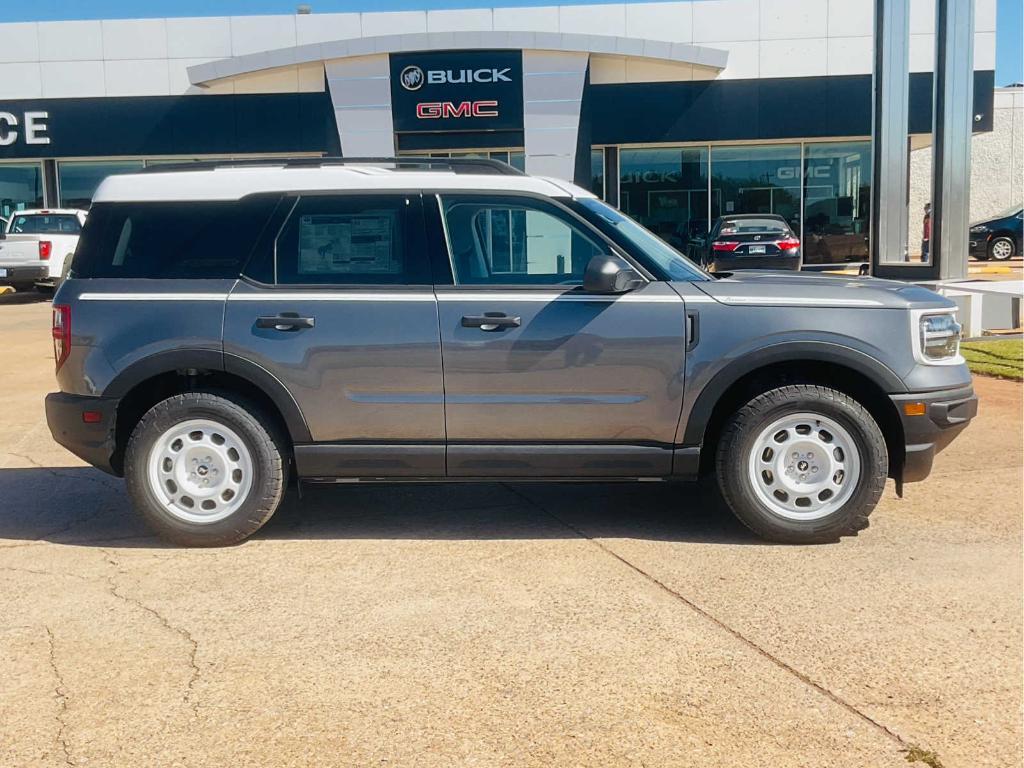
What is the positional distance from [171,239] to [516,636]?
276cm

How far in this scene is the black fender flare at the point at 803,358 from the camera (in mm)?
5062

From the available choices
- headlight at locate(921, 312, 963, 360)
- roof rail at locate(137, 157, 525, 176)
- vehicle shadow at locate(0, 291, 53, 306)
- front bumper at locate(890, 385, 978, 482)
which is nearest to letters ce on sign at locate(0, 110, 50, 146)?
vehicle shadow at locate(0, 291, 53, 306)

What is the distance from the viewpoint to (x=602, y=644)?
399 cm

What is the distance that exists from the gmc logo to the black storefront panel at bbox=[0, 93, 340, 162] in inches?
93.5

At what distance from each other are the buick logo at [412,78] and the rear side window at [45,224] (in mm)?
8124

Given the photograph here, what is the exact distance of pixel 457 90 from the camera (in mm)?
25156

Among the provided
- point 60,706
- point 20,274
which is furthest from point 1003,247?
point 60,706

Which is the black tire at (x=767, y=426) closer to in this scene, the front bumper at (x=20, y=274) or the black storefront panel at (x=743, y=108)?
the front bumper at (x=20, y=274)

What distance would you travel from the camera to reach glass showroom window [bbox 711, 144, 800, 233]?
26469mm

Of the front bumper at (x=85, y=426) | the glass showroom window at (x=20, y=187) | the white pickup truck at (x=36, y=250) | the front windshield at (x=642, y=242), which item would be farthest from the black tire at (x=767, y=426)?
the glass showroom window at (x=20, y=187)

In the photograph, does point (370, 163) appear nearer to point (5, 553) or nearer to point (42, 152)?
point (5, 553)

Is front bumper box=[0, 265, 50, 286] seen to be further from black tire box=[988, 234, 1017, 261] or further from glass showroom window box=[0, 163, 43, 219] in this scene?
black tire box=[988, 234, 1017, 261]

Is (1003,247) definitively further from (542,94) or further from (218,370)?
(218,370)

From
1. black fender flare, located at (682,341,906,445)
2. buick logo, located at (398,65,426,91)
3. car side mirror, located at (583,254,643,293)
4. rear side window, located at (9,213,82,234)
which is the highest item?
buick logo, located at (398,65,426,91)
